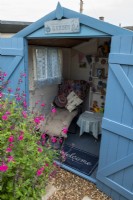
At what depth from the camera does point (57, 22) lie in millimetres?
2881

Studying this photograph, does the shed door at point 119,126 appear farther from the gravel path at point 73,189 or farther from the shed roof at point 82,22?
the gravel path at point 73,189

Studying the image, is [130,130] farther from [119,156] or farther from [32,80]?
[32,80]

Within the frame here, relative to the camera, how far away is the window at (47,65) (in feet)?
13.8

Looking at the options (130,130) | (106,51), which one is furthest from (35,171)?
(106,51)

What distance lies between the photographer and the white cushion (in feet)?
17.3

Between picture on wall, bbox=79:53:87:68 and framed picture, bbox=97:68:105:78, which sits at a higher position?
picture on wall, bbox=79:53:87:68

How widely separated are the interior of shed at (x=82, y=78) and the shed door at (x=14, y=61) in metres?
0.56

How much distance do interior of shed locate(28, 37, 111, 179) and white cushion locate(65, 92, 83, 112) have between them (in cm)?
12

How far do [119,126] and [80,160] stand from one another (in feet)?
5.46

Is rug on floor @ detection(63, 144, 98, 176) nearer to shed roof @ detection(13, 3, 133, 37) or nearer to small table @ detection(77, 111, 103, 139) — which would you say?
small table @ detection(77, 111, 103, 139)

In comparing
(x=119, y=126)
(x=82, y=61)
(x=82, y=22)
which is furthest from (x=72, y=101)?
(x=82, y=22)

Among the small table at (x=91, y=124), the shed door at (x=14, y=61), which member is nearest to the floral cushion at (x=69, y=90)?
the small table at (x=91, y=124)

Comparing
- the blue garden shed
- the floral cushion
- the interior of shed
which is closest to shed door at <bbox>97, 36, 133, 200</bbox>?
the blue garden shed

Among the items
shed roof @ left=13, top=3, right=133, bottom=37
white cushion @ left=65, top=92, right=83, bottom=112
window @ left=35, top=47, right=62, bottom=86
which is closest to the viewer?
shed roof @ left=13, top=3, right=133, bottom=37
